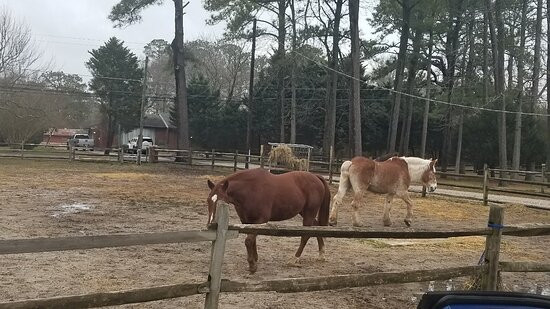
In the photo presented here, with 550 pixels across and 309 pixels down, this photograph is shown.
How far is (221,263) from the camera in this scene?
3.21m

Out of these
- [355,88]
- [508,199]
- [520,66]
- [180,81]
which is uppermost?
[520,66]

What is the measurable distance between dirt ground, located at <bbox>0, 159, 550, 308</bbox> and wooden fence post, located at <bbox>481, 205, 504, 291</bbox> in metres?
1.05

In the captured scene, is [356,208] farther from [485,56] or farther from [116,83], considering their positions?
[116,83]

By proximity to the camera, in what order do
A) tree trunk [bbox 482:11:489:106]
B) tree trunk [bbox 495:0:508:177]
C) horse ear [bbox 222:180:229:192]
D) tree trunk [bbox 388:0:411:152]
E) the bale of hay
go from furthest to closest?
tree trunk [bbox 388:0:411:152] < tree trunk [bbox 482:11:489:106] < tree trunk [bbox 495:0:508:177] < the bale of hay < horse ear [bbox 222:180:229:192]

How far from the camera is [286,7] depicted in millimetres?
33844

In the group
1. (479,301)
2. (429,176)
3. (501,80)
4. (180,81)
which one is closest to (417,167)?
(429,176)

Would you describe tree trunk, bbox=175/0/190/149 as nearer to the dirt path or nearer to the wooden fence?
the dirt path

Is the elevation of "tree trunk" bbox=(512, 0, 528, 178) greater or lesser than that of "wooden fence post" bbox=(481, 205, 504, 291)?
greater

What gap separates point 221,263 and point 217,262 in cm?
3

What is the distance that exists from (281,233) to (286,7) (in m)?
31.8

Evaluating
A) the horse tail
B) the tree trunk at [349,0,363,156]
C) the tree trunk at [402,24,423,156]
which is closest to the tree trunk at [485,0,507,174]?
the tree trunk at [402,24,423,156]

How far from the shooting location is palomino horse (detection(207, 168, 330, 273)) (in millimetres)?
5906

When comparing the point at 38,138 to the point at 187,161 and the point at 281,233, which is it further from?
the point at 281,233

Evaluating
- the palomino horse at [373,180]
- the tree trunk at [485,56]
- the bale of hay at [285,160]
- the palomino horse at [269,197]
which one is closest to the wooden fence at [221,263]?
the palomino horse at [269,197]
